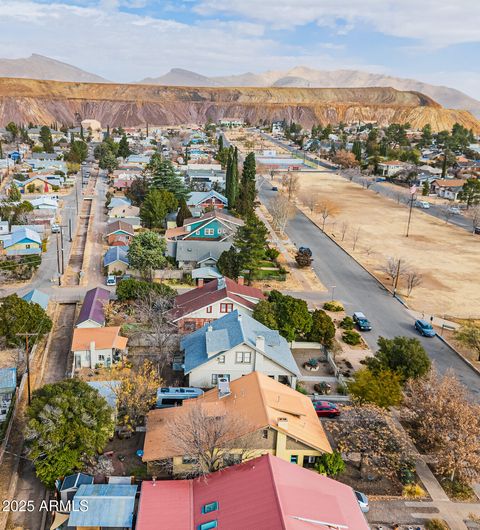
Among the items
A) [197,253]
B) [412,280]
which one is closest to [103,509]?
[197,253]

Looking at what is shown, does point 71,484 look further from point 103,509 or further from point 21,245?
point 21,245

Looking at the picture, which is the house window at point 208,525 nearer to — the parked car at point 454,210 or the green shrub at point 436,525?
the green shrub at point 436,525

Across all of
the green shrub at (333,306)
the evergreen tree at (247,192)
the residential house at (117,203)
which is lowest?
the green shrub at (333,306)

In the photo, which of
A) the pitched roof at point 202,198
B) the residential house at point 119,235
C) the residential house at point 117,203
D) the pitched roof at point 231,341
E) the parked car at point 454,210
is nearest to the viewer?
the pitched roof at point 231,341

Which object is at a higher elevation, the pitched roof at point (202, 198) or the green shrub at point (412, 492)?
the pitched roof at point (202, 198)

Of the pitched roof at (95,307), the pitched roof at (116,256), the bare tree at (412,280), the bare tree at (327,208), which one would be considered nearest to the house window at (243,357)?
the pitched roof at (95,307)

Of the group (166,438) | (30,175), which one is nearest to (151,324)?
(166,438)

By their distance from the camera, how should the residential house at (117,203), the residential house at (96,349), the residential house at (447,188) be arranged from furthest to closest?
the residential house at (447,188) < the residential house at (117,203) < the residential house at (96,349)
